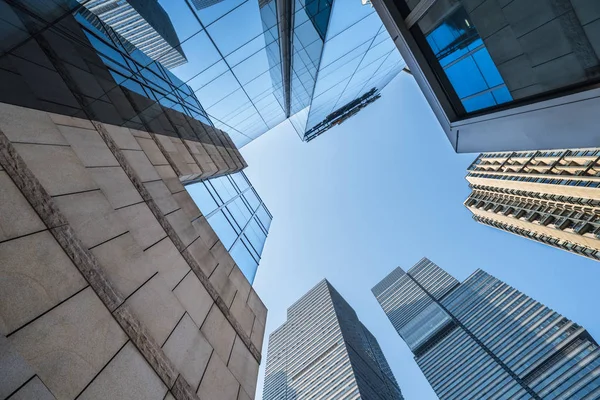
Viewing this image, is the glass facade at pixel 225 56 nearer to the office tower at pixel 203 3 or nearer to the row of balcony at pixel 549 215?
the office tower at pixel 203 3

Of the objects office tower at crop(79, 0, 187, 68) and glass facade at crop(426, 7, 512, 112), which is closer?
office tower at crop(79, 0, 187, 68)

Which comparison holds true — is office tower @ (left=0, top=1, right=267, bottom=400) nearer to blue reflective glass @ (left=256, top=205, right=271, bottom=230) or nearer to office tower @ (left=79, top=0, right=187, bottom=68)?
office tower @ (left=79, top=0, right=187, bottom=68)

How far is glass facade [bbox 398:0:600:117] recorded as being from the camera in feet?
24.8

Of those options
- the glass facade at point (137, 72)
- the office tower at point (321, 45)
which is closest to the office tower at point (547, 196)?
the office tower at point (321, 45)

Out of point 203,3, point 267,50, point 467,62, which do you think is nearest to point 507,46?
point 467,62

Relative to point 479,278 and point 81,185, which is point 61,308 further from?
point 479,278

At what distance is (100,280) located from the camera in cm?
533

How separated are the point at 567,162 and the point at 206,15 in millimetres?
103059

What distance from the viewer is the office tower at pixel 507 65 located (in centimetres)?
775

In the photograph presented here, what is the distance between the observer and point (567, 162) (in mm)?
84188

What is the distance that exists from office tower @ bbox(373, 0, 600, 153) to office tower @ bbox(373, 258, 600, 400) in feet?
492

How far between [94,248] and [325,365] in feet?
523

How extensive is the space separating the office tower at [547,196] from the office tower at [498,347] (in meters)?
54.6

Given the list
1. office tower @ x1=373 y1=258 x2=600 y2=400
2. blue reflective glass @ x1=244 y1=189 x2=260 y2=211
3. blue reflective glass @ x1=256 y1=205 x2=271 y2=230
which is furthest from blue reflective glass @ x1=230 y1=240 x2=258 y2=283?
office tower @ x1=373 y1=258 x2=600 y2=400
